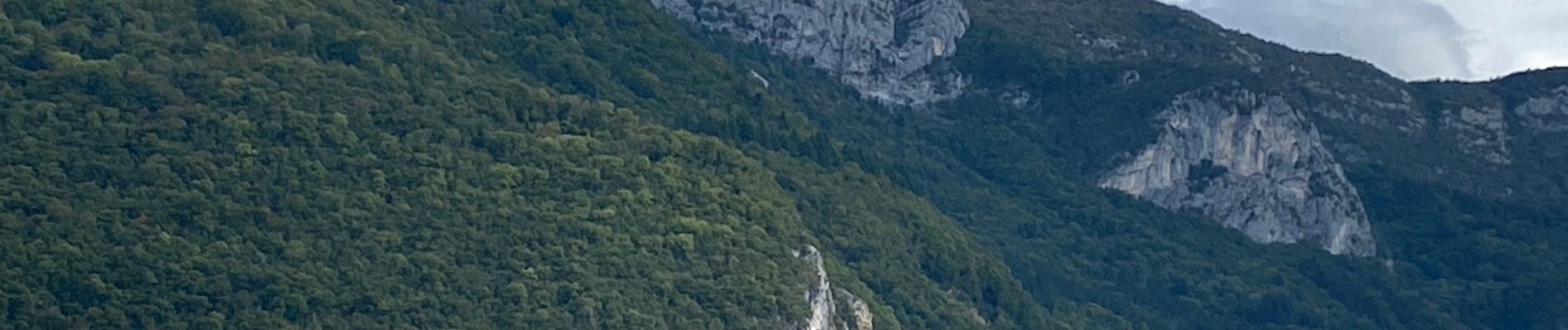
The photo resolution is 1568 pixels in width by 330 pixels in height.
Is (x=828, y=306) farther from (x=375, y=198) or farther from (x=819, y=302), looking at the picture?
(x=375, y=198)

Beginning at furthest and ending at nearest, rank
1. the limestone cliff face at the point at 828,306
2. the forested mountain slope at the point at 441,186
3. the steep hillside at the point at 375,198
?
1. the limestone cliff face at the point at 828,306
2. the forested mountain slope at the point at 441,186
3. the steep hillside at the point at 375,198

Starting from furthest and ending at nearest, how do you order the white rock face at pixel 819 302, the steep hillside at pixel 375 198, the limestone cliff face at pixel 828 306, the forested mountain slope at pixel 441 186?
1. the limestone cliff face at pixel 828 306
2. the white rock face at pixel 819 302
3. the forested mountain slope at pixel 441 186
4. the steep hillside at pixel 375 198

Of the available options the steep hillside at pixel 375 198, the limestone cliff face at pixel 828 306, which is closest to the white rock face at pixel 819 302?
the limestone cliff face at pixel 828 306

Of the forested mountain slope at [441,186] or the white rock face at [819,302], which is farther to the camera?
the white rock face at [819,302]

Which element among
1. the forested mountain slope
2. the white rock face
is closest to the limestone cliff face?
the white rock face

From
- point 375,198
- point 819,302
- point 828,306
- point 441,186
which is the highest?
point 819,302

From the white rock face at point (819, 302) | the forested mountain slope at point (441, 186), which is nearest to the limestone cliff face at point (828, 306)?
the white rock face at point (819, 302)

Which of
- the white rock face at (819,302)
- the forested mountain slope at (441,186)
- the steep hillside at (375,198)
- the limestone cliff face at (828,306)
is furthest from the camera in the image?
the limestone cliff face at (828,306)

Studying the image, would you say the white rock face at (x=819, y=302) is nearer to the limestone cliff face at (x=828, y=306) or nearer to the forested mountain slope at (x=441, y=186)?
the limestone cliff face at (x=828, y=306)

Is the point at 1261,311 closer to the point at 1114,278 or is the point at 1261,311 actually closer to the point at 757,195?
the point at 1114,278

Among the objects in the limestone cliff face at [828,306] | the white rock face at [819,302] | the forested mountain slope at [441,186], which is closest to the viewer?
the forested mountain slope at [441,186]

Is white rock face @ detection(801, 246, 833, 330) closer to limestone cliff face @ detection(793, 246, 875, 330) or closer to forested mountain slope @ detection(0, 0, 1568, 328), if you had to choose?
limestone cliff face @ detection(793, 246, 875, 330)

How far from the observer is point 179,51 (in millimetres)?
167625

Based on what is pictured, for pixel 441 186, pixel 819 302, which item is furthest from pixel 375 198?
pixel 819 302
